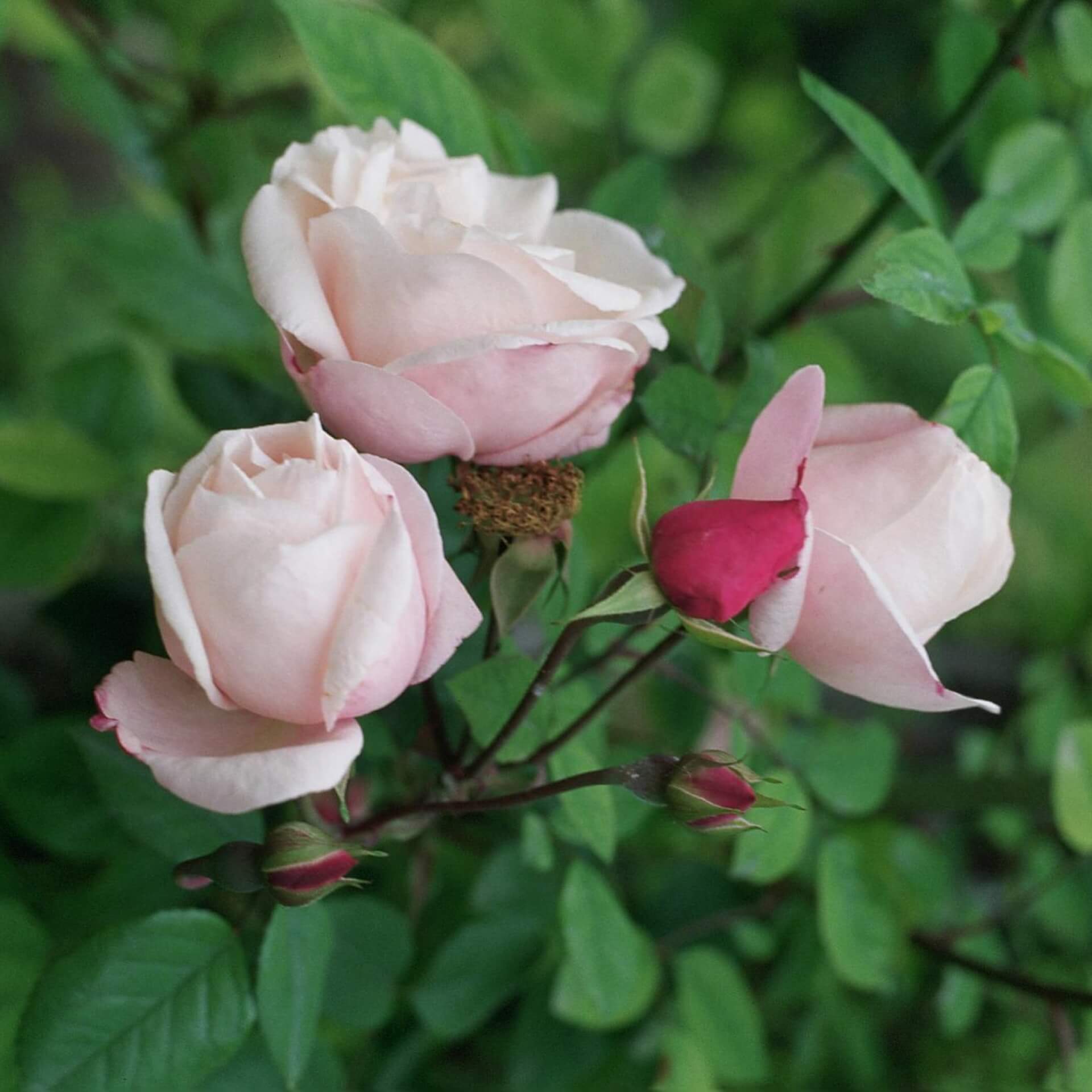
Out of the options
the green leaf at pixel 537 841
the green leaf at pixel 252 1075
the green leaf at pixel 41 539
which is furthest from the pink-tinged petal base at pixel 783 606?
the green leaf at pixel 41 539

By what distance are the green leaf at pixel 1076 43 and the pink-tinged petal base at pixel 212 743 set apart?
1.71ft

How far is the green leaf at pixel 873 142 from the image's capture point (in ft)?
1.55

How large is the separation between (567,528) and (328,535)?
11 centimetres

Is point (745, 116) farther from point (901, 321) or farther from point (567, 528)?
point (567, 528)

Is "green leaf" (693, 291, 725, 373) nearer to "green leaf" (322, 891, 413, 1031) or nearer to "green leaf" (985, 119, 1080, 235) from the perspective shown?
"green leaf" (985, 119, 1080, 235)

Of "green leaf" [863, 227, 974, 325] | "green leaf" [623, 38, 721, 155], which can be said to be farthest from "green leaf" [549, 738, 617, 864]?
"green leaf" [623, 38, 721, 155]

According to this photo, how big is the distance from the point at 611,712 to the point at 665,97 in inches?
18.8

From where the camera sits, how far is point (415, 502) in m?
0.33

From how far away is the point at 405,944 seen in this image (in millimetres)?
610

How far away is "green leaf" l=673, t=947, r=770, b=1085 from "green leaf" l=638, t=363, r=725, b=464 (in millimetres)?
376

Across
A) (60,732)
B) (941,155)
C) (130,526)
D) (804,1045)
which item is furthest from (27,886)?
(941,155)

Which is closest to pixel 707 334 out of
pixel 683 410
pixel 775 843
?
pixel 683 410

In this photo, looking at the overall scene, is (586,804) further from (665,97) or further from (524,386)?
(665,97)

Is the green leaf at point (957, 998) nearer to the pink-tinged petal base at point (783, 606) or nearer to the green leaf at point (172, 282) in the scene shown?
the pink-tinged petal base at point (783, 606)
